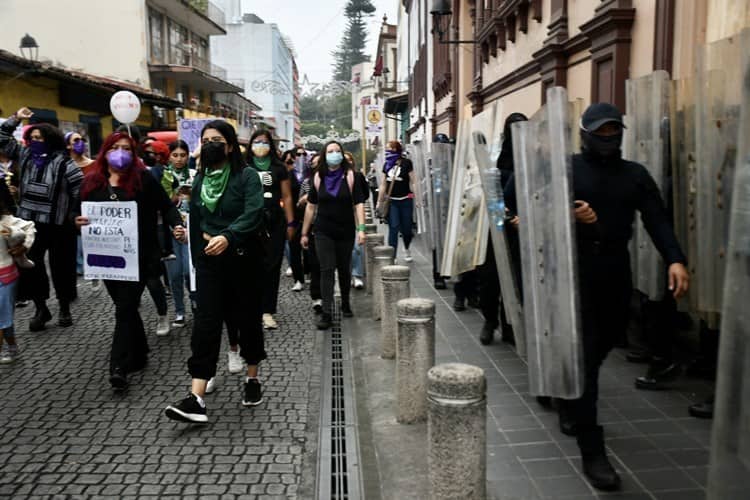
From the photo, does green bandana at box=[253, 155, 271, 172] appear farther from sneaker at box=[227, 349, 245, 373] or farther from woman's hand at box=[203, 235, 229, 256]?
woman's hand at box=[203, 235, 229, 256]

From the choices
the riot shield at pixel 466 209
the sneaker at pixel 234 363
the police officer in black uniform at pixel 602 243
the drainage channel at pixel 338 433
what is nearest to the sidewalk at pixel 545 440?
the drainage channel at pixel 338 433

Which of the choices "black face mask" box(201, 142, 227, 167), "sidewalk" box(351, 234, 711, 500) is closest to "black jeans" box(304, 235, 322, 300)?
"sidewalk" box(351, 234, 711, 500)

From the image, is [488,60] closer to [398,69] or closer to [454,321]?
[454,321]

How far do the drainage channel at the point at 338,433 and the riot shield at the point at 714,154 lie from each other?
2.43 meters

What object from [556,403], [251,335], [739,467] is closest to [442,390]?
[739,467]

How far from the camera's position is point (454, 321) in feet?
25.2

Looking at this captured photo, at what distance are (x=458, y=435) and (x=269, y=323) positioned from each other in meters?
4.55

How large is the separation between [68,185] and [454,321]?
4.26 m

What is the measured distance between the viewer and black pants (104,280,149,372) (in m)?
5.47

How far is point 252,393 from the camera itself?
5199 mm

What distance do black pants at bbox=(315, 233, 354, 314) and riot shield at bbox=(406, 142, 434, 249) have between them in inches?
73.2

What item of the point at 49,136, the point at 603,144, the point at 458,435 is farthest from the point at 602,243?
the point at 49,136

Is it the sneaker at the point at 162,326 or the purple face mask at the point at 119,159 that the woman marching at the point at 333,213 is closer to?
the sneaker at the point at 162,326

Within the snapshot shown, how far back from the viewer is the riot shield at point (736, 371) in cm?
225
